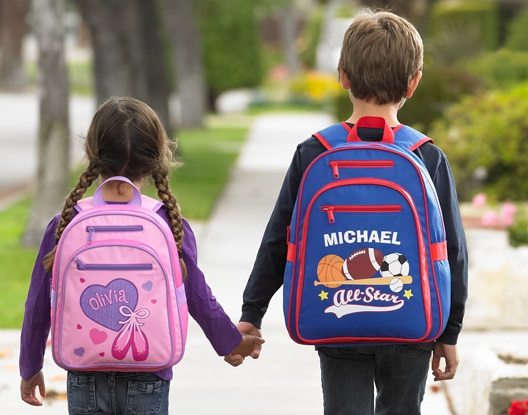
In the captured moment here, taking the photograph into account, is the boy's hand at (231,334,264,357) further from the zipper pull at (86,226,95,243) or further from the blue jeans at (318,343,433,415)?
the zipper pull at (86,226,95,243)

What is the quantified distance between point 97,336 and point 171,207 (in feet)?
1.30

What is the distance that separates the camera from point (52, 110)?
1045cm

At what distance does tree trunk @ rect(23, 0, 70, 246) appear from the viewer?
410 inches

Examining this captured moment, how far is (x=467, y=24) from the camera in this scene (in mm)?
34125

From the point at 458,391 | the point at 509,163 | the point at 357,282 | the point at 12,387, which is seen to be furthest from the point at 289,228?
the point at 509,163

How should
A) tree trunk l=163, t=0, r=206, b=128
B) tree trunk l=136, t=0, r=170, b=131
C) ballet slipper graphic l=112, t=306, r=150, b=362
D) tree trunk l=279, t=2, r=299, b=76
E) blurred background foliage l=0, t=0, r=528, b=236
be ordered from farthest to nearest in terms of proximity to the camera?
→ 1. tree trunk l=279, t=2, r=299, b=76
2. tree trunk l=163, t=0, r=206, b=128
3. tree trunk l=136, t=0, r=170, b=131
4. blurred background foliage l=0, t=0, r=528, b=236
5. ballet slipper graphic l=112, t=306, r=150, b=362

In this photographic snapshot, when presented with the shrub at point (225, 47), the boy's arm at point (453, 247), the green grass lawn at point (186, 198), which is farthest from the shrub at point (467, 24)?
the boy's arm at point (453, 247)

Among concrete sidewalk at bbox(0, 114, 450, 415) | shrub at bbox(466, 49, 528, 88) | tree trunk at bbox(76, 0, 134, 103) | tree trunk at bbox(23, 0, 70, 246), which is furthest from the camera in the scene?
shrub at bbox(466, 49, 528, 88)

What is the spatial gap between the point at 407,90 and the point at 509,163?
8053 mm

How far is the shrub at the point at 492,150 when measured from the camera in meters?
11.4

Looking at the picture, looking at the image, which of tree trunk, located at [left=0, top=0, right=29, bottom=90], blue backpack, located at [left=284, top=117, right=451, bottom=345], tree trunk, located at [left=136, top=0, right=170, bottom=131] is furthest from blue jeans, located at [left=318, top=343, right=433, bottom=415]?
tree trunk, located at [left=0, top=0, right=29, bottom=90]

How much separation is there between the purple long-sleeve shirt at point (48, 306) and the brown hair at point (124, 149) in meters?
0.05

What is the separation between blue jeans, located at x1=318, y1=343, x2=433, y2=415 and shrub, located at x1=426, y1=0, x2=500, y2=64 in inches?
1045

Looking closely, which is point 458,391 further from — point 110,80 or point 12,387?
point 110,80
